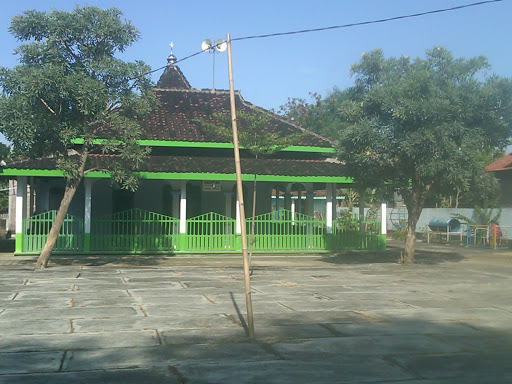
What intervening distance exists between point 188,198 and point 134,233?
3811mm

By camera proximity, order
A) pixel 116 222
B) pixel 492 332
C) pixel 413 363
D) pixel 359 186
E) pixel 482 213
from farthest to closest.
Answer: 1. pixel 482 213
2. pixel 116 222
3. pixel 359 186
4. pixel 492 332
5. pixel 413 363

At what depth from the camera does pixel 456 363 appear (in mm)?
6992

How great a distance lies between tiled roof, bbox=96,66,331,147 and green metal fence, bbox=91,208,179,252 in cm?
304

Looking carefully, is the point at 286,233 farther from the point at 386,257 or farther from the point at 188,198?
the point at 188,198

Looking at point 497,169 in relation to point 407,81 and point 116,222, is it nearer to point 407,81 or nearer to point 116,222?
point 407,81

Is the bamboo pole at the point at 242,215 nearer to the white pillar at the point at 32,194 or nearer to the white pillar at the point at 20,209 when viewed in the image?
the white pillar at the point at 20,209

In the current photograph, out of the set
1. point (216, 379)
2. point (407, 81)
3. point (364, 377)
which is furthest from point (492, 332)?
point (407, 81)

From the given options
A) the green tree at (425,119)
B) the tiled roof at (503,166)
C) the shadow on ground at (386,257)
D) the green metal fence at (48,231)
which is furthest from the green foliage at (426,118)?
the tiled roof at (503,166)

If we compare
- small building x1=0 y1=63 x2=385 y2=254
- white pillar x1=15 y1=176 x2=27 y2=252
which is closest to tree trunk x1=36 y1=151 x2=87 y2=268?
small building x1=0 y1=63 x2=385 y2=254

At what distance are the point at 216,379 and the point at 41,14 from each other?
1249cm

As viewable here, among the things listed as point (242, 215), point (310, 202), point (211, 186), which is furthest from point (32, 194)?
point (242, 215)

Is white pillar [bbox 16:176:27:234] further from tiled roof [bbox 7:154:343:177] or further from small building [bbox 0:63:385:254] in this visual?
tiled roof [bbox 7:154:343:177]

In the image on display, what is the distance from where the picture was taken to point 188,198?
24453 mm

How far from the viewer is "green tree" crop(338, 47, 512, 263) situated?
15.7 m
